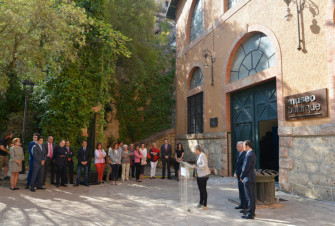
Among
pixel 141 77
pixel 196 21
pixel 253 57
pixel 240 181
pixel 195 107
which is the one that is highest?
pixel 196 21

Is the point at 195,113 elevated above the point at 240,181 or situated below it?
above

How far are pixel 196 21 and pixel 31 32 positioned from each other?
8875 mm

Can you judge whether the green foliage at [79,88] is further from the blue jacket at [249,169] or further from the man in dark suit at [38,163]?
the blue jacket at [249,169]

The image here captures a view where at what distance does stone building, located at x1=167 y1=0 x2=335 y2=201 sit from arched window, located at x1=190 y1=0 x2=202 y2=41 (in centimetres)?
6

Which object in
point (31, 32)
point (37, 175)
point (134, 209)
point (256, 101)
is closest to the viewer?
point (134, 209)

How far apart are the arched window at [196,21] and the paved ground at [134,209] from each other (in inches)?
367

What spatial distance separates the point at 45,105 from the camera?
1188 centimetres

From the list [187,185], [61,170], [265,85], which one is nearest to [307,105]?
[265,85]

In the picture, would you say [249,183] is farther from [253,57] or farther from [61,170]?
[61,170]

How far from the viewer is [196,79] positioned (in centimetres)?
1481

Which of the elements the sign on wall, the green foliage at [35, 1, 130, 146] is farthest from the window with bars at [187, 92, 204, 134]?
the sign on wall

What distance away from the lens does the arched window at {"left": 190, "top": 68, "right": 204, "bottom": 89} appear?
1419cm

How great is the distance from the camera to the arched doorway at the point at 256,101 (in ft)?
30.9

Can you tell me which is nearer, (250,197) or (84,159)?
(250,197)
